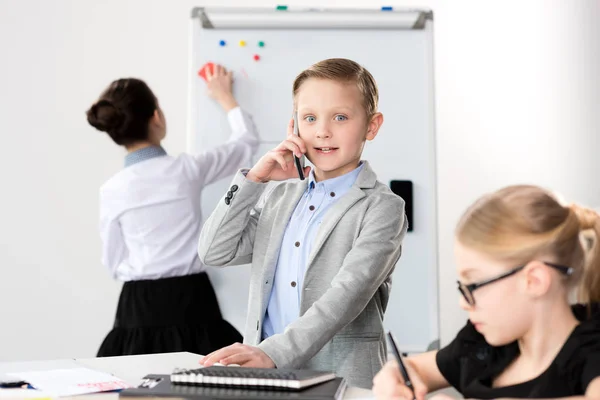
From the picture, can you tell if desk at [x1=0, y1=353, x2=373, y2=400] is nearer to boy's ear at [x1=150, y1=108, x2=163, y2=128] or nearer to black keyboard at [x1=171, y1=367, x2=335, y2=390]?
black keyboard at [x1=171, y1=367, x2=335, y2=390]

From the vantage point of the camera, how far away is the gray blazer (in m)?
1.59

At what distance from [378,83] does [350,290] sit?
1588 mm

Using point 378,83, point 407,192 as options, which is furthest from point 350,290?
point 378,83

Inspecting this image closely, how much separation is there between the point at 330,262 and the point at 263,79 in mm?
1471

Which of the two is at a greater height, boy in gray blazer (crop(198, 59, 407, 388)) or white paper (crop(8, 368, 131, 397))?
boy in gray blazer (crop(198, 59, 407, 388))

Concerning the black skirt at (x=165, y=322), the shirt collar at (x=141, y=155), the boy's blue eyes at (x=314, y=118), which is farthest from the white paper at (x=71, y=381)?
the shirt collar at (x=141, y=155)

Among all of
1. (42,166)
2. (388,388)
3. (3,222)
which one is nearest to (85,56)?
(42,166)

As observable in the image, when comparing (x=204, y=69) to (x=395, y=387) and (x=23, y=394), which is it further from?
(x=395, y=387)

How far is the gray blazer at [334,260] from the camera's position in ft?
5.22

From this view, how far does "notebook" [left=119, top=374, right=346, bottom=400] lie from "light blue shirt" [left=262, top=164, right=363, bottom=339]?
545 millimetres

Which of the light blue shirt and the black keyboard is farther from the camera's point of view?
the light blue shirt

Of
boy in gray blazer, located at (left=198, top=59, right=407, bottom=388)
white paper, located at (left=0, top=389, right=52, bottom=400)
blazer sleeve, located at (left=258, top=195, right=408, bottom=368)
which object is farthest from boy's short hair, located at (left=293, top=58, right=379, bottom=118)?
white paper, located at (left=0, top=389, right=52, bottom=400)

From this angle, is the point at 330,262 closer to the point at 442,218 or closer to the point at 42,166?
the point at 442,218

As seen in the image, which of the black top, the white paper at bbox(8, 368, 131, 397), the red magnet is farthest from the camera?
the red magnet
